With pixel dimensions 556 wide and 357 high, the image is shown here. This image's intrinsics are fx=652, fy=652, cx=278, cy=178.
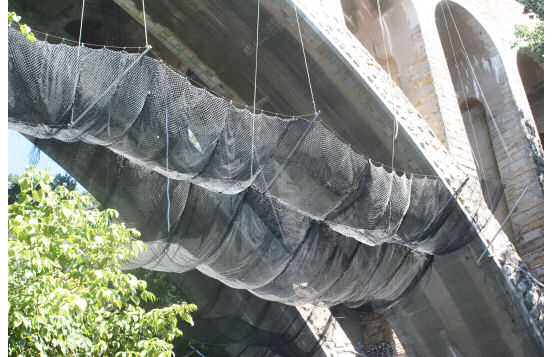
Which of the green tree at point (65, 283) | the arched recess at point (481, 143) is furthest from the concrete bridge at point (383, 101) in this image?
A: the green tree at point (65, 283)

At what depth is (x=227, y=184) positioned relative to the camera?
5.73 m

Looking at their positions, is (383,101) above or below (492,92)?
below

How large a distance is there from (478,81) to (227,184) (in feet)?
29.8

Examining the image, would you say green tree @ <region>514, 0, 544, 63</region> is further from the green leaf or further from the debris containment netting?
the green leaf

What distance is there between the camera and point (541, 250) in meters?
10.7

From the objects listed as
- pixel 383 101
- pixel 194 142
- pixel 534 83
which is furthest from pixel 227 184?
pixel 534 83

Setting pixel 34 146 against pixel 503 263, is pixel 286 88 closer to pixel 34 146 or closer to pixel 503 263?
pixel 503 263

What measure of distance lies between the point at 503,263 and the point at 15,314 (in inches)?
269

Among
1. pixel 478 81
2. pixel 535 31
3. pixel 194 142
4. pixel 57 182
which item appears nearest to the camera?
pixel 194 142

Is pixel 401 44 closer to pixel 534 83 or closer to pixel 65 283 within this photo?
pixel 534 83

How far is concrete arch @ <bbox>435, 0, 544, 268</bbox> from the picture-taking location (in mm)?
11812

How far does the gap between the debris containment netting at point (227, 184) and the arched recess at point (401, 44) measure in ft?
9.71

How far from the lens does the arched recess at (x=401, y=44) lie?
34.7ft

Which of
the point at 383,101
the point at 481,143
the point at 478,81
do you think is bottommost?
the point at 383,101
